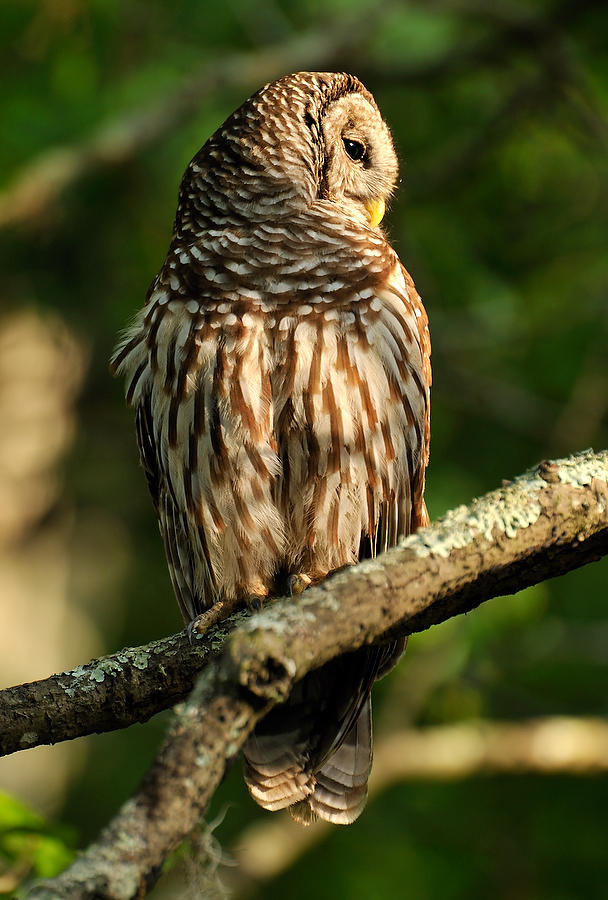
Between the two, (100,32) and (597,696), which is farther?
(100,32)

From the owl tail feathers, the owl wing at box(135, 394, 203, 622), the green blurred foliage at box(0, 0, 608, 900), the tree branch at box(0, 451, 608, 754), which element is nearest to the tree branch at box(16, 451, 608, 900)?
the tree branch at box(0, 451, 608, 754)

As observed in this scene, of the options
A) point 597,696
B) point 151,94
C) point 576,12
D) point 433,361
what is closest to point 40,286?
point 151,94

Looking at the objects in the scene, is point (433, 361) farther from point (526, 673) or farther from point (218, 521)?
point (218, 521)

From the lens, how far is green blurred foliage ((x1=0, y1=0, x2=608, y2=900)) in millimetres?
6656

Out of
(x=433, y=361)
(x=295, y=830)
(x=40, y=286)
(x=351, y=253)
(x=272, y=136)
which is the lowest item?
(x=295, y=830)

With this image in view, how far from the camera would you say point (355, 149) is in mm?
4453

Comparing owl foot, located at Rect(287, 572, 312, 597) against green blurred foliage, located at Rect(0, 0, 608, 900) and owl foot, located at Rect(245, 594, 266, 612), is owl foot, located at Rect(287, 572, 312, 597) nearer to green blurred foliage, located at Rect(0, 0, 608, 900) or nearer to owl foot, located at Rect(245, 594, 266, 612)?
owl foot, located at Rect(245, 594, 266, 612)

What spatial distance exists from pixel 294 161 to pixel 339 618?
2387mm

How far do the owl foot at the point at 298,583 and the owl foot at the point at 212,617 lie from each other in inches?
7.4

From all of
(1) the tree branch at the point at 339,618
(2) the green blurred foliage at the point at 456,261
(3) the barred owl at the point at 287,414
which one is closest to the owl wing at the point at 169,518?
(3) the barred owl at the point at 287,414

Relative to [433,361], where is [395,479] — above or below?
→ above

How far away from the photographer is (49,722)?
8.74ft

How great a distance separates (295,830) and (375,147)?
11.8ft

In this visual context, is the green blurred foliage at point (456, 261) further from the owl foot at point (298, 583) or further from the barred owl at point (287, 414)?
the owl foot at point (298, 583)
